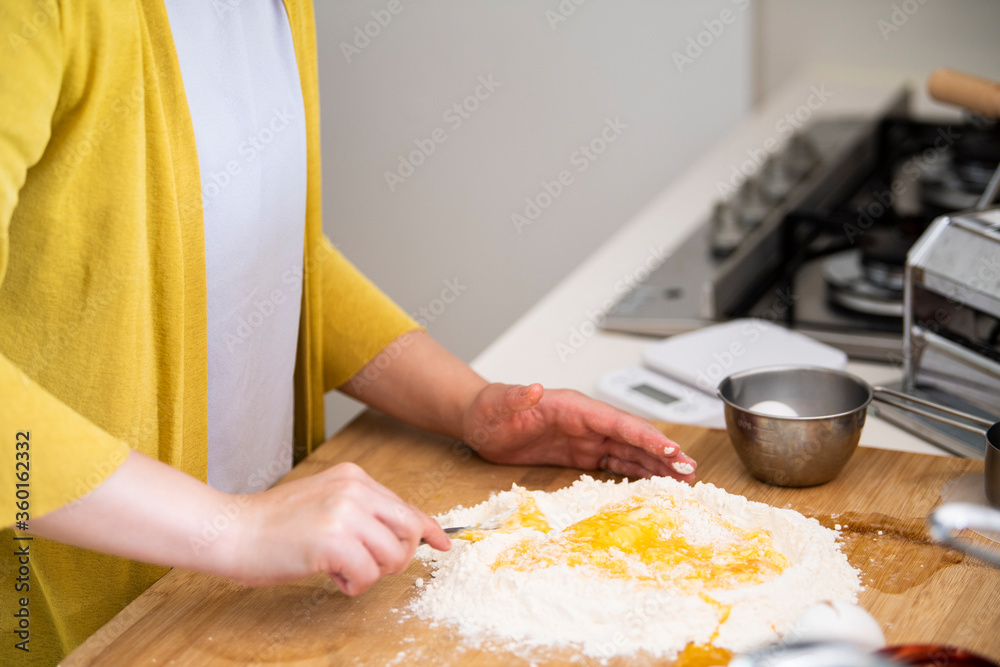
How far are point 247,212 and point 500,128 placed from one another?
1.80 m

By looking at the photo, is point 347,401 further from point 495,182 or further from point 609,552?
point 609,552

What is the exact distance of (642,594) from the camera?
860 millimetres

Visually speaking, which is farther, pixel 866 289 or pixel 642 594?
pixel 866 289

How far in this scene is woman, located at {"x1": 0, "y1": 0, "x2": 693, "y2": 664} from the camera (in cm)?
77

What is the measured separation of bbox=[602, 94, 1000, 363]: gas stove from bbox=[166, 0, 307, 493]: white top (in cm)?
60

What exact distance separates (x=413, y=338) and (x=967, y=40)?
1918 millimetres

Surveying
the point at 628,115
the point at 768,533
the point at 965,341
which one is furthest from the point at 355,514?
the point at 628,115

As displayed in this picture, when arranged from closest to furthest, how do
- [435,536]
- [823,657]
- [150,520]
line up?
1. [823,657]
2. [150,520]
3. [435,536]

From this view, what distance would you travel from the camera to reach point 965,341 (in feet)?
4.09

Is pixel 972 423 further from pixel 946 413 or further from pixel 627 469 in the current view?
pixel 627 469

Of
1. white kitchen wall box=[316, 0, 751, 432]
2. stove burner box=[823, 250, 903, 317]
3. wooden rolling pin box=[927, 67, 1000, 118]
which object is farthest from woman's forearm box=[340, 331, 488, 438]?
white kitchen wall box=[316, 0, 751, 432]

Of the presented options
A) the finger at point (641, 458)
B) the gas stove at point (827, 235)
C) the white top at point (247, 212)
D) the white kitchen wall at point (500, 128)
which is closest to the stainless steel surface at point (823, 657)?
the finger at point (641, 458)

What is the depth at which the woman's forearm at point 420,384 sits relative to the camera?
47.8 inches

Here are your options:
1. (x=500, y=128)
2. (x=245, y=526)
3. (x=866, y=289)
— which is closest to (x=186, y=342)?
(x=245, y=526)
